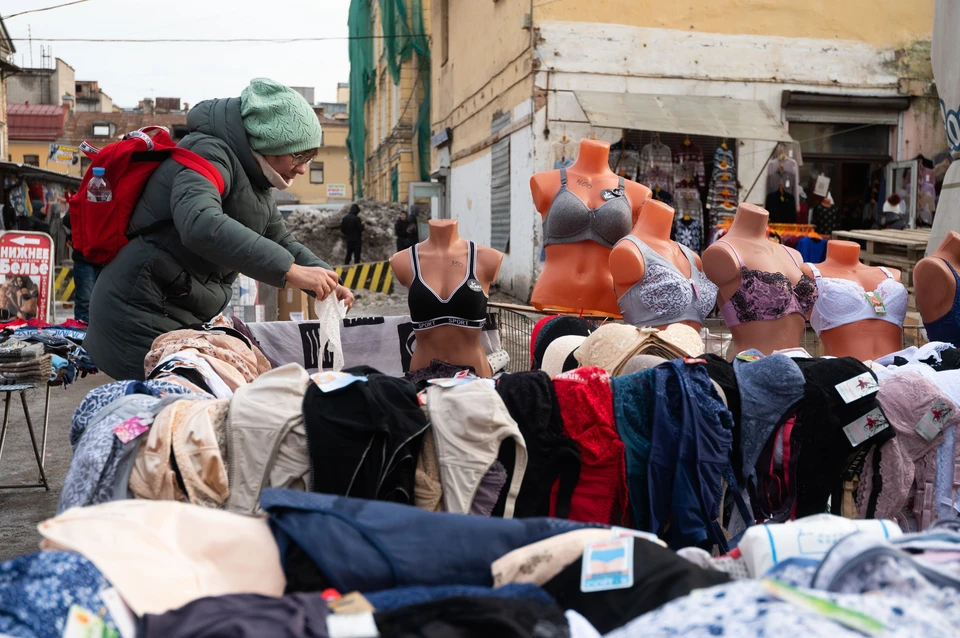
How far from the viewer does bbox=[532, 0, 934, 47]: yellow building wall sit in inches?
431

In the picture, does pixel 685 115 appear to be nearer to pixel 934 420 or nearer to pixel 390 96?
pixel 934 420

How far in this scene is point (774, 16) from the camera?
1115 centimetres

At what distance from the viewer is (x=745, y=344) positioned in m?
3.53

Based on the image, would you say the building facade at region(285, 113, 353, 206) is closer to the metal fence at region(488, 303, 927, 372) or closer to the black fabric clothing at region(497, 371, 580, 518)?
the metal fence at region(488, 303, 927, 372)

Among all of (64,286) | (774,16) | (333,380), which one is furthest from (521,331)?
(64,286)

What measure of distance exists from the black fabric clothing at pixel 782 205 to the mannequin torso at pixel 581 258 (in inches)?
244

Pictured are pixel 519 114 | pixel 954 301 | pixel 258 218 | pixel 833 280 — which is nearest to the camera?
pixel 258 218

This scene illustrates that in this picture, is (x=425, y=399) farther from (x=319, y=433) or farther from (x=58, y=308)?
(x=58, y=308)

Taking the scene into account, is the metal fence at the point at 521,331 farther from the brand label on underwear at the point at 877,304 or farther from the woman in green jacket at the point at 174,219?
the woman in green jacket at the point at 174,219

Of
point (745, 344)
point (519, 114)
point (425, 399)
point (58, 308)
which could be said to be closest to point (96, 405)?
point (425, 399)

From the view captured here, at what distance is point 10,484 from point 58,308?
8.25 m

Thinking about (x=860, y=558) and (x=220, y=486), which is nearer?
(x=860, y=558)

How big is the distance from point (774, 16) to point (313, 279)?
10.5m

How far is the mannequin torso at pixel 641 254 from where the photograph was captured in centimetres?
358
